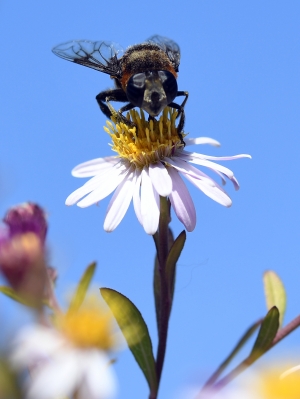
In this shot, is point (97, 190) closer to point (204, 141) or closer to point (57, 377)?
point (204, 141)

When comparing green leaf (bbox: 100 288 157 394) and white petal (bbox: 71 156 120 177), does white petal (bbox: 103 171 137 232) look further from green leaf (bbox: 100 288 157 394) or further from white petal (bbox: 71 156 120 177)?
green leaf (bbox: 100 288 157 394)

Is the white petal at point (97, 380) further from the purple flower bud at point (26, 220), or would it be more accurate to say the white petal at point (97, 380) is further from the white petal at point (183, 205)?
the white petal at point (183, 205)

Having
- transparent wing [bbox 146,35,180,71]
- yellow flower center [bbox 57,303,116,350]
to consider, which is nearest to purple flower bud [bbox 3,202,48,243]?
yellow flower center [bbox 57,303,116,350]

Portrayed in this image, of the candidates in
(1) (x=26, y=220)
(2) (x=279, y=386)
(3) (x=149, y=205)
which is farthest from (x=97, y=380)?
(3) (x=149, y=205)

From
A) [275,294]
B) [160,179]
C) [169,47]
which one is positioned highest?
[169,47]

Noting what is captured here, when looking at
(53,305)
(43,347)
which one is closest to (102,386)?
(43,347)

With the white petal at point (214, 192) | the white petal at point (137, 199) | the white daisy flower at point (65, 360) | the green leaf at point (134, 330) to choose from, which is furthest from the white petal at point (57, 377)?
the white petal at point (214, 192)

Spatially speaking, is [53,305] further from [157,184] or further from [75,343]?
[157,184]
